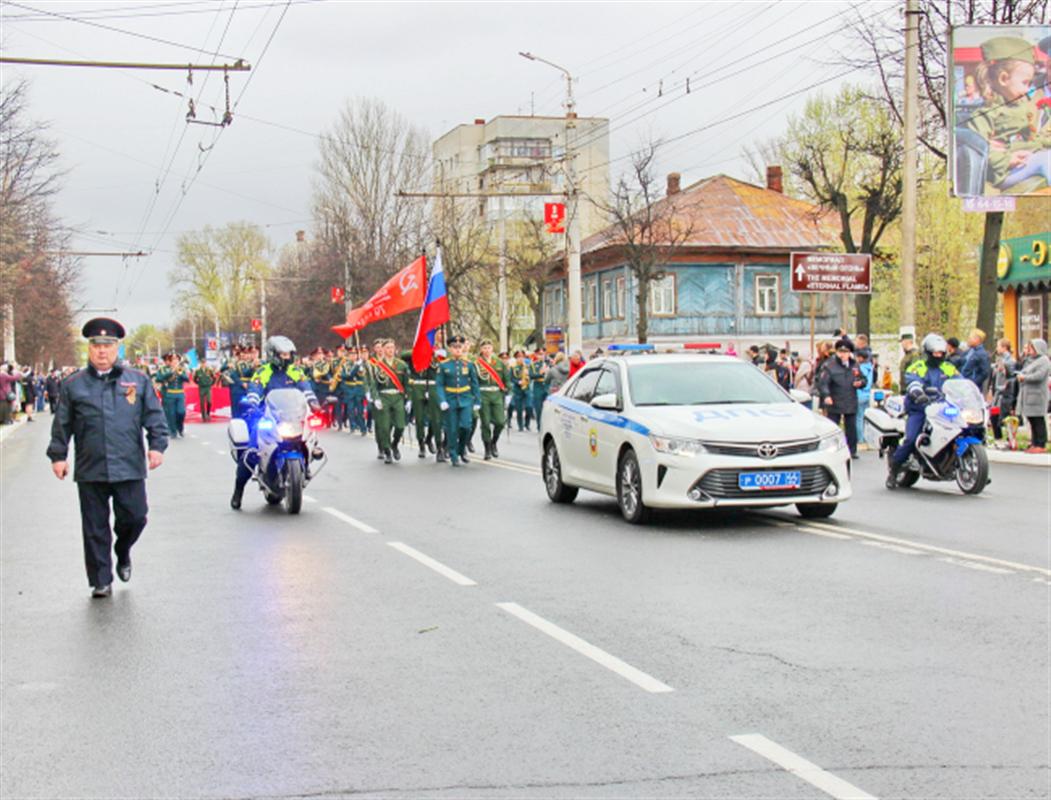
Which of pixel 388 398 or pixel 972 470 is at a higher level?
pixel 388 398

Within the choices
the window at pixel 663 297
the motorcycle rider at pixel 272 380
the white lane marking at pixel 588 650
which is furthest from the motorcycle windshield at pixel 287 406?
the window at pixel 663 297

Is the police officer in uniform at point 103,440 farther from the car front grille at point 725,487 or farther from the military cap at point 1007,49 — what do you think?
the military cap at point 1007,49

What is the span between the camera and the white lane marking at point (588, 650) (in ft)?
22.7

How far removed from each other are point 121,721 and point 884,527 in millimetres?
8202

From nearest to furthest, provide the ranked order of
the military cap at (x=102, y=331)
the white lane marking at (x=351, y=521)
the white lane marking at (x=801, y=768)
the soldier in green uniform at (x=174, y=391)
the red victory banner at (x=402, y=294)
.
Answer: the white lane marking at (x=801, y=768), the military cap at (x=102, y=331), the white lane marking at (x=351, y=521), the red victory banner at (x=402, y=294), the soldier in green uniform at (x=174, y=391)

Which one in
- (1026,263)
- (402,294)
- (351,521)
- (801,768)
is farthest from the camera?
(1026,263)

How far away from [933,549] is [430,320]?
49.7ft

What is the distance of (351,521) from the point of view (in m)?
14.5

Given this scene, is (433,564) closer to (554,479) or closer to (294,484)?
(294,484)

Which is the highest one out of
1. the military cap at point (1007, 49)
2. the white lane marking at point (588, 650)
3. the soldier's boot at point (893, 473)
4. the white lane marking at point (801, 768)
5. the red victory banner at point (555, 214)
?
the military cap at point (1007, 49)

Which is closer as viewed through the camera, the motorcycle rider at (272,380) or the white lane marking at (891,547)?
the white lane marking at (891,547)

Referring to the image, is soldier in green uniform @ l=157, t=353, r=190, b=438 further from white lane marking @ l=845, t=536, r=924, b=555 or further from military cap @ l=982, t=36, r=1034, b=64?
white lane marking @ l=845, t=536, r=924, b=555

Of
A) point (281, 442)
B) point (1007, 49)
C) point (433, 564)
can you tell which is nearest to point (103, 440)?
point (433, 564)

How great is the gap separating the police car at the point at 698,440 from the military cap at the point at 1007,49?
44.2 feet
